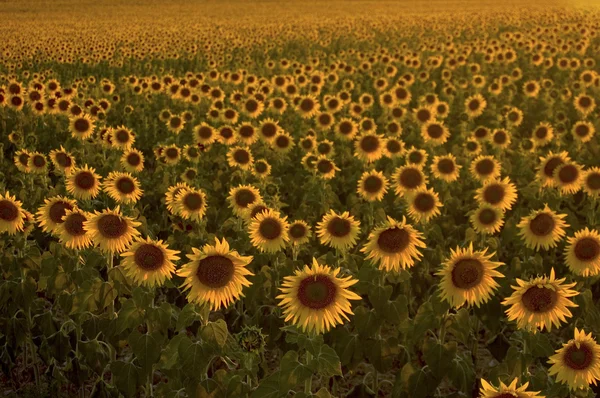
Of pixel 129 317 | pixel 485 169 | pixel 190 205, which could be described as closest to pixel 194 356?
pixel 129 317

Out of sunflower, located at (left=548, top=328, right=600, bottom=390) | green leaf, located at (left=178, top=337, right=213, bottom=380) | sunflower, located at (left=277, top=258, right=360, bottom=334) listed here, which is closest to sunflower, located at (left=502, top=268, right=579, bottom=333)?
sunflower, located at (left=548, top=328, right=600, bottom=390)

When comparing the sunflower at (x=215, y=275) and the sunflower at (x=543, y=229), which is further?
the sunflower at (x=543, y=229)

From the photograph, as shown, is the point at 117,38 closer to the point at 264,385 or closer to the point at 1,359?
the point at 1,359

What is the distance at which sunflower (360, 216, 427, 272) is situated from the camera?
16.0 ft

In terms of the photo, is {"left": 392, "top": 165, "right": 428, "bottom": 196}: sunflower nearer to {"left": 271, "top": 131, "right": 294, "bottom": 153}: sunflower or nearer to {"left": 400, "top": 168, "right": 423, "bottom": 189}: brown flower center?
{"left": 400, "top": 168, "right": 423, "bottom": 189}: brown flower center

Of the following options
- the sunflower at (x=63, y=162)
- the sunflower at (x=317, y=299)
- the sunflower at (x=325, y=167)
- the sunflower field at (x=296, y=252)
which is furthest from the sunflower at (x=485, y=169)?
the sunflower at (x=63, y=162)

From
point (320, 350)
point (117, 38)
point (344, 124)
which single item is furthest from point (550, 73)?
point (117, 38)

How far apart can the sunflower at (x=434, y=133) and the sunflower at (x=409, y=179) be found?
284 cm

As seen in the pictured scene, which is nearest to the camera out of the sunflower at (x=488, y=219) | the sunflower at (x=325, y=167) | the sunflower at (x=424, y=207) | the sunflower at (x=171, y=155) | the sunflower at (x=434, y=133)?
the sunflower at (x=488, y=219)

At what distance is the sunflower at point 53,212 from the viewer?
5590 mm

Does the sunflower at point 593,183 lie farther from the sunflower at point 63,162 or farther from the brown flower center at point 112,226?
the sunflower at point 63,162

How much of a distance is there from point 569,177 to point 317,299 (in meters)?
4.70

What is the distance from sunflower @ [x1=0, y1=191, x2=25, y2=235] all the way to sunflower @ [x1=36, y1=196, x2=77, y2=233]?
0.16 meters

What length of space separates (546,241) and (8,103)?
10.2 meters
